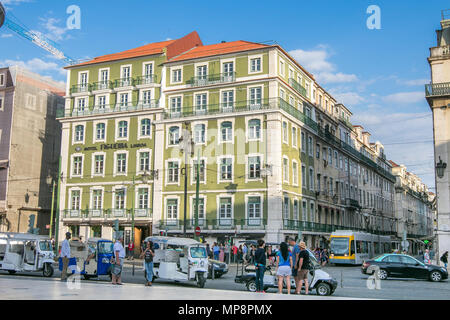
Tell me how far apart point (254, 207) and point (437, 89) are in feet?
56.7

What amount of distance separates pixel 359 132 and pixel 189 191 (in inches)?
1484

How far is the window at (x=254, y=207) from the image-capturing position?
145 feet

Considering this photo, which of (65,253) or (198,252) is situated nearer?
(65,253)

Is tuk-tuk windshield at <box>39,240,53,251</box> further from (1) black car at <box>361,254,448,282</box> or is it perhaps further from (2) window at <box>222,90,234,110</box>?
(2) window at <box>222,90,234,110</box>

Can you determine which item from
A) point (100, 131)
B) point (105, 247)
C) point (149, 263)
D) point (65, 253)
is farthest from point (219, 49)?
point (65, 253)

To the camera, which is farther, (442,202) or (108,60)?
(108,60)

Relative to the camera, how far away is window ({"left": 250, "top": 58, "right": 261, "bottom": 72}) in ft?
152

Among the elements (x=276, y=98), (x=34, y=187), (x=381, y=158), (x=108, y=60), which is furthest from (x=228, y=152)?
(x=381, y=158)

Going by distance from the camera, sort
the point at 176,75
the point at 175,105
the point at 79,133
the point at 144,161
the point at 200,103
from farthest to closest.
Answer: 1. the point at 79,133
2. the point at 176,75
3. the point at 175,105
4. the point at 144,161
5. the point at 200,103

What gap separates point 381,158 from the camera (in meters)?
86.8

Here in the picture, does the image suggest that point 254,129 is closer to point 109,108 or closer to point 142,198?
point 142,198

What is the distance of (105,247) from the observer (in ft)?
71.5

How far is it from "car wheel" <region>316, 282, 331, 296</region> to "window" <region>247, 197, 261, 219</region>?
2703 centimetres
